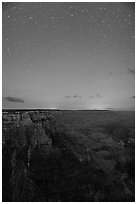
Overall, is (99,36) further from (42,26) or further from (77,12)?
(42,26)

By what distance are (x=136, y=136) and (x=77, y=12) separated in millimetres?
1208

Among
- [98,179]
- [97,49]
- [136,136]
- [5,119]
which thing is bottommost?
[98,179]

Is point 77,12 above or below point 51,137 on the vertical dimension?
above

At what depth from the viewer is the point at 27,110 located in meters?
2.23

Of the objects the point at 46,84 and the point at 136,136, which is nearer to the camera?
the point at 136,136

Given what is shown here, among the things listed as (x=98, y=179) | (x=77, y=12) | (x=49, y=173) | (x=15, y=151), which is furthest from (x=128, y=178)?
(x=77, y=12)

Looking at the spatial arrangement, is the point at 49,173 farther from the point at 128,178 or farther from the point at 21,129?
the point at 128,178

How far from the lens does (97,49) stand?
2.27m

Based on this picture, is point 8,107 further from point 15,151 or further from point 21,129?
point 15,151

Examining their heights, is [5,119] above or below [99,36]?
below

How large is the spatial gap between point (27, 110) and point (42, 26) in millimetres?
776

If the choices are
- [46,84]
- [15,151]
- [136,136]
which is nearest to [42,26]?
[46,84]

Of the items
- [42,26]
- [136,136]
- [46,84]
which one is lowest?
[136,136]

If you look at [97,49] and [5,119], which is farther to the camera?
[97,49]
